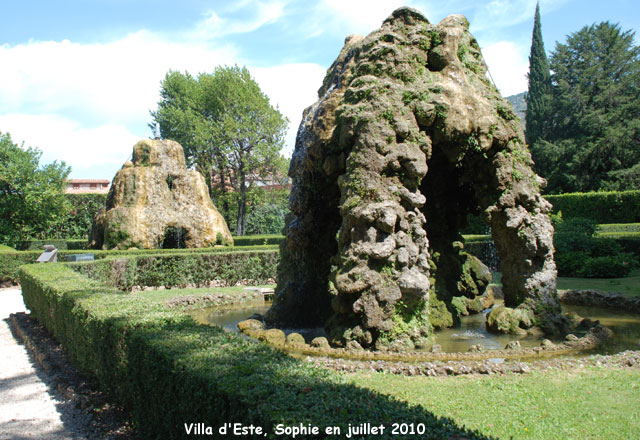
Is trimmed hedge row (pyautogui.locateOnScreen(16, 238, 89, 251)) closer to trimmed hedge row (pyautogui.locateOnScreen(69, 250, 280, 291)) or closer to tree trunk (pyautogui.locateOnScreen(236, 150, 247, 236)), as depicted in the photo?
trimmed hedge row (pyautogui.locateOnScreen(69, 250, 280, 291))

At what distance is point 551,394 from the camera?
5.18 metres

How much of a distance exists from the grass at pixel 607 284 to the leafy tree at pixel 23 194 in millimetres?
25322

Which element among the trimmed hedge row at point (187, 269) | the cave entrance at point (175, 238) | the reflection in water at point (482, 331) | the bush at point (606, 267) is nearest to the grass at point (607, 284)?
the bush at point (606, 267)

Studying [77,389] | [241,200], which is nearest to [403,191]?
[77,389]

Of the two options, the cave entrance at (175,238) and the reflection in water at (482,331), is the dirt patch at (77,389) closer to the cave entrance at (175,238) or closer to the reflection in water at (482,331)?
the reflection in water at (482,331)

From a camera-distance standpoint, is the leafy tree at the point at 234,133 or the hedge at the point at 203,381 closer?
the hedge at the point at 203,381

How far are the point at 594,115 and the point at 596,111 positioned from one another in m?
0.31

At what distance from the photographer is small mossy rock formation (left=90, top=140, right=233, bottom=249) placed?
20.6m

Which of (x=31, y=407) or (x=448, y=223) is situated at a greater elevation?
(x=448, y=223)

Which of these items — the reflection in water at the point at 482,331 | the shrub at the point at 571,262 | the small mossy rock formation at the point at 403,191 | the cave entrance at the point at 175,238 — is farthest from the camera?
the cave entrance at the point at 175,238

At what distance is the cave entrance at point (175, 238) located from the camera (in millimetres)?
22984

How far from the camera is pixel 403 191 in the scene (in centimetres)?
798

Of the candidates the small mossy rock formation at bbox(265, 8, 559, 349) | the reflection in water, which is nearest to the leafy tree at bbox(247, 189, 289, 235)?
the reflection in water

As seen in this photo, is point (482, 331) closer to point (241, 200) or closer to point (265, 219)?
point (241, 200)
